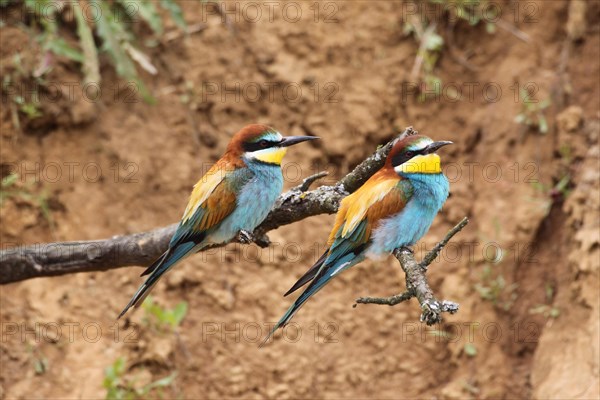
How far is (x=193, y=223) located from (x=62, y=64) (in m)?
2.05

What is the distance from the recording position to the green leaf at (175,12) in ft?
16.2

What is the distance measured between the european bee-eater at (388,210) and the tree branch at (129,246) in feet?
0.27

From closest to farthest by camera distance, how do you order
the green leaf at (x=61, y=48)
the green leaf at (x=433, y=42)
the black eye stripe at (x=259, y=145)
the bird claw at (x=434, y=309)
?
the bird claw at (x=434, y=309) < the black eye stripe at (x=259, y=145) < the green leaf at (x=61, y=48) < the green leaf at (x=433, y=42)

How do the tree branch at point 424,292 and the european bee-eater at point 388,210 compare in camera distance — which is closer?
the tree branch at point 424,292

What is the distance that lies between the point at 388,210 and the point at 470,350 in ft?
5.45

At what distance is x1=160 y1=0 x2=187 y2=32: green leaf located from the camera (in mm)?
4934

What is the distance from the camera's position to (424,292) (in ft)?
8.29

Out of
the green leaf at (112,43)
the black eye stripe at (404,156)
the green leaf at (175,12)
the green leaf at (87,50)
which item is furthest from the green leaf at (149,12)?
the black eye stripe at (404,156)

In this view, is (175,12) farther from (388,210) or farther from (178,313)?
(388,210)

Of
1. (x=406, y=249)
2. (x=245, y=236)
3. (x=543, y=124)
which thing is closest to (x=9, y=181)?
(x=245, y=236)

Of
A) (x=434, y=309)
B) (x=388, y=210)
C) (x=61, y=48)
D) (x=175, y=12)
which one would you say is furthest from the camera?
(x=175, y=12)

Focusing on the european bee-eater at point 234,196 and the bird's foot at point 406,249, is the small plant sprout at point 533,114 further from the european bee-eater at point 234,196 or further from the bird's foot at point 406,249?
the bird's foot at point 406,249

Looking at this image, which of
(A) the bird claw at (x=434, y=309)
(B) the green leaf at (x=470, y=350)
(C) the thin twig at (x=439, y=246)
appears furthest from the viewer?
(B) the green leaf at (x=470, y=350)

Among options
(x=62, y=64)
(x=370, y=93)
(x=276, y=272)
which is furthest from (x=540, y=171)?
(x=62, y=64)
